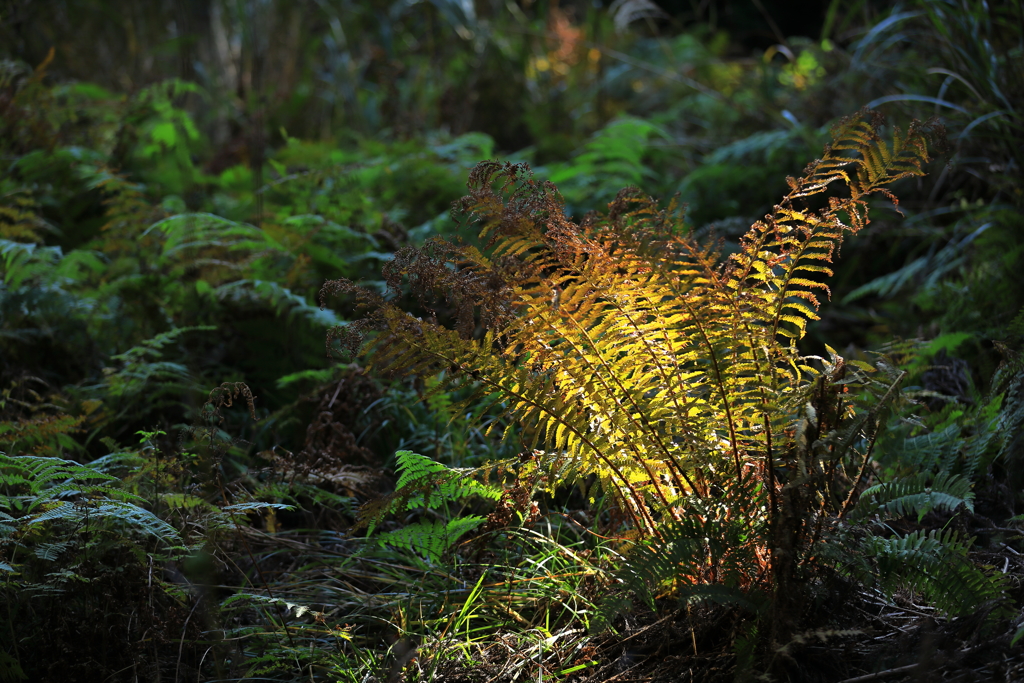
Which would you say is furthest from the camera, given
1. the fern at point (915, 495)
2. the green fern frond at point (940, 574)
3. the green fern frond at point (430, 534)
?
the green fern frond at point (430, 534)

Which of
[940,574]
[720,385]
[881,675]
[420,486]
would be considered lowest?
[881,675]

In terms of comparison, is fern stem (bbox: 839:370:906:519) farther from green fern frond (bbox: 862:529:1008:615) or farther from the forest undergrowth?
green fern frond (bbox: 862:529:1008:615)

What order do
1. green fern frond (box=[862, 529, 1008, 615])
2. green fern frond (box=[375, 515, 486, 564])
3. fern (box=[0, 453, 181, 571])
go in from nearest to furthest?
Answer: green fern frond (box=[862, 529, 1008, 615]) → fern (box=[0, 453, 181, 571]) → green fern frond (box=[375, 515, 486, 564])

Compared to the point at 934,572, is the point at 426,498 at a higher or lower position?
higher

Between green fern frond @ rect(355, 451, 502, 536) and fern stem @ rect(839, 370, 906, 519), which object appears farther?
green fern frond @ rect(355, 451, 502, 536)

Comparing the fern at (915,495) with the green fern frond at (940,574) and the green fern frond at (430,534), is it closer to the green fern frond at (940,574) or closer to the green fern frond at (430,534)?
the green fern frond at (940,574)

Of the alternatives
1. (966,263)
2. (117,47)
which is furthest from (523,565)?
(117,47)

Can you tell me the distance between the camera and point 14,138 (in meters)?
3.49

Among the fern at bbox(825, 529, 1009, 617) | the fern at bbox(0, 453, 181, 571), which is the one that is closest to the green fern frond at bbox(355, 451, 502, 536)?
the fern at bbox(0, 453, 181, 571)

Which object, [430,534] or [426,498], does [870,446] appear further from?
[430,534]

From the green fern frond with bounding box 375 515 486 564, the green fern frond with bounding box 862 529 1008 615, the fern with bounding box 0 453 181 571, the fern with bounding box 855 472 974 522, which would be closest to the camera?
the green fern frond with bounding box 862 529 1008 615

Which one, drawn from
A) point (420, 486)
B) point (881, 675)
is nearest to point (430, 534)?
point (420, 486)

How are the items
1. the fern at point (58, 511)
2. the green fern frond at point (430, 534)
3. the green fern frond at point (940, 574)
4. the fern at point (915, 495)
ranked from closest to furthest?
the green fern frond at point (940, 574) → the fern at point (915, 495) → the fern at point (58, 511) → the green fern frond at point (430, 534)

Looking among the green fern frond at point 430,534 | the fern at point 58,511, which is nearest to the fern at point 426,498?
the green fern frond at point 430,534
